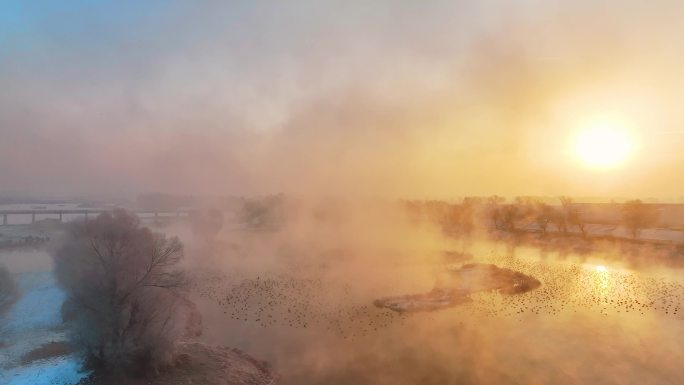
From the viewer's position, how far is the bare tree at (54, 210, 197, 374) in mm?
18031

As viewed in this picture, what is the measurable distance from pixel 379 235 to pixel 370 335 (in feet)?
174

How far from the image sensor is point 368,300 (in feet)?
105

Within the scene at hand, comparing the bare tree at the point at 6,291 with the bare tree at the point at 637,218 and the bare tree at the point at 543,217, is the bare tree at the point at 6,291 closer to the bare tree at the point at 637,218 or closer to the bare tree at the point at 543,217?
the bare tree at the point at 543,217

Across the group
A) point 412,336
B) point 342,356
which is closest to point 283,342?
point 342,356

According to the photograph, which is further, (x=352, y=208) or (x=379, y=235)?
(x=352, y=208)

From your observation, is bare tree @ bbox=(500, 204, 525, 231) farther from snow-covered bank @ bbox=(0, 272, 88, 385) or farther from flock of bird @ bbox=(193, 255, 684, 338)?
snow-covered bank @ bbox=(0, 272, 88, 385)

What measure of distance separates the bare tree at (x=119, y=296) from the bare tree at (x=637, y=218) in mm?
76676

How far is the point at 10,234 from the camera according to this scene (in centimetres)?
6969

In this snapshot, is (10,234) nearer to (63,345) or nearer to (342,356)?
(63,345)

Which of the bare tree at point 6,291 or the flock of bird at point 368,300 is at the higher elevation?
the bare tree at point 6,291

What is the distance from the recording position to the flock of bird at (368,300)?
91.9 ft

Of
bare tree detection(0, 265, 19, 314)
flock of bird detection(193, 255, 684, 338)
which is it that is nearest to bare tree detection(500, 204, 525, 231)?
flock of bird detection(193, 255, 684, 338)

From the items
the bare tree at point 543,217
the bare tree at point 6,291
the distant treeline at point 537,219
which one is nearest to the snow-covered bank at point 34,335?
the bare tree at point 6,291

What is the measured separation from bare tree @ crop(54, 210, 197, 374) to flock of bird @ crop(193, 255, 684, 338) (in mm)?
9341
